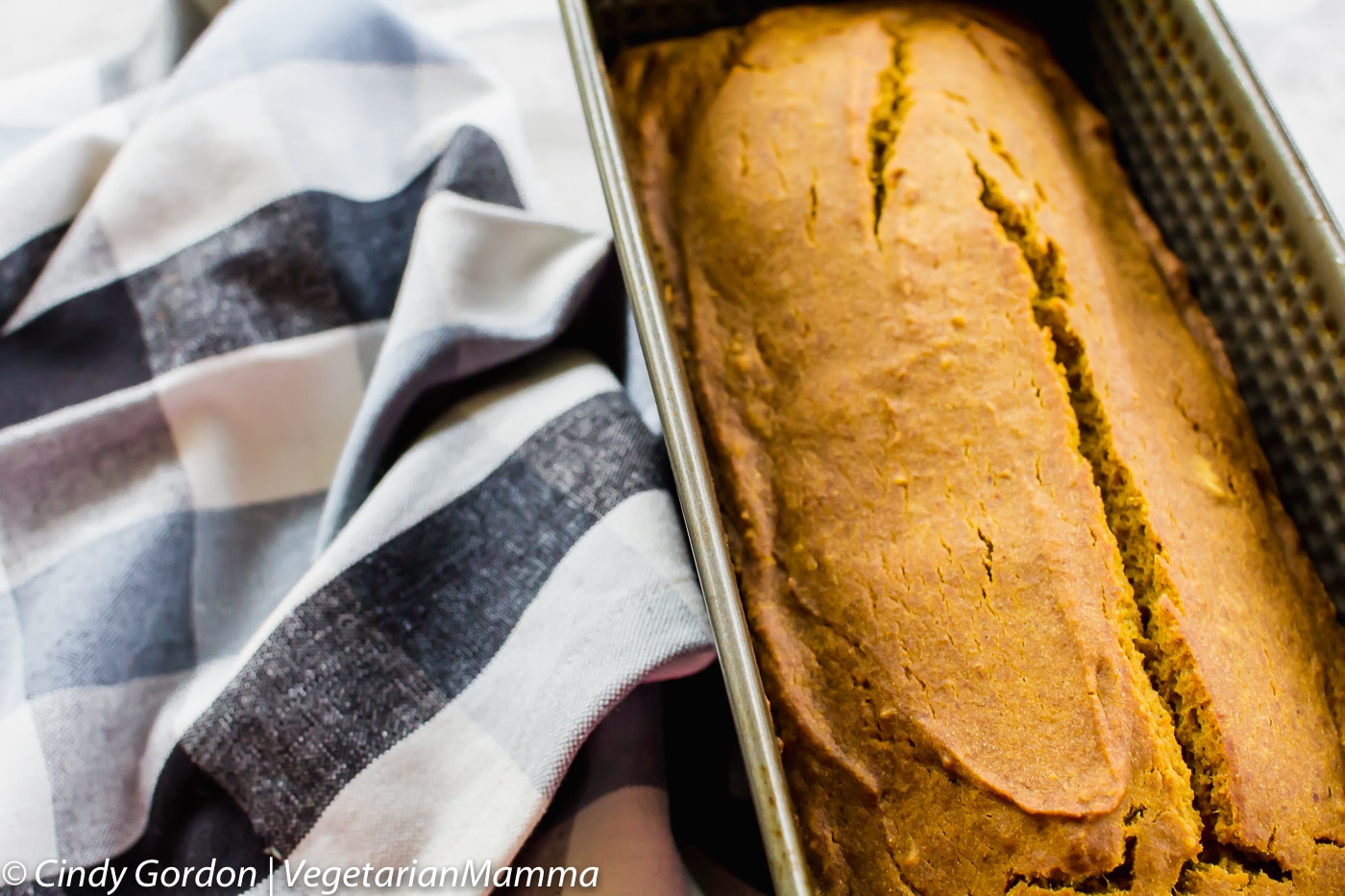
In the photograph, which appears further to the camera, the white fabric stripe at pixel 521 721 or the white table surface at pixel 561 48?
the white table surface at pixel 561 48

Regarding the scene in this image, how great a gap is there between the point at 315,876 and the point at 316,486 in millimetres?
380

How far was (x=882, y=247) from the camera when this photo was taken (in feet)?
2.96

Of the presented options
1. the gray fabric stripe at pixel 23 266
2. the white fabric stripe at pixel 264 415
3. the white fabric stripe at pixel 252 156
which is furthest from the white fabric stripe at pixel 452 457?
the gray fabric stripe at pixel 23 266

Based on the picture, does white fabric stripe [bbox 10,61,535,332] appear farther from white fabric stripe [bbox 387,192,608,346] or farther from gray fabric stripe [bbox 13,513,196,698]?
gray fabric stripe [bbox 13,513,196,698]

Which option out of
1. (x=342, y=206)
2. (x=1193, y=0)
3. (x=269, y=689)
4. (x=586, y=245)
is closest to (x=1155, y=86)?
(x=1193, y=0)

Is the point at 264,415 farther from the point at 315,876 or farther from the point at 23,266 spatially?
the point at 315,876

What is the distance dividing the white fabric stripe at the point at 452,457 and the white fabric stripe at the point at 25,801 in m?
0.18

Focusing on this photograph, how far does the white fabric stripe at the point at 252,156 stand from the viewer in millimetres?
1031

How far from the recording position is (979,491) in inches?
31.8

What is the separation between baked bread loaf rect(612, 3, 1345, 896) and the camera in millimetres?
728

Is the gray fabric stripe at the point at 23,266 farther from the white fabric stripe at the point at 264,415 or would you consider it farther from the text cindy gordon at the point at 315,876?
the text cindy gordon at the point at 315,876

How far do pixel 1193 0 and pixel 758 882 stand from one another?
0.89 metres

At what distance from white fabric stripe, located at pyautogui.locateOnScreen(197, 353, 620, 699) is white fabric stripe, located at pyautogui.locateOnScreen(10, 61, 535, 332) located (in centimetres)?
26

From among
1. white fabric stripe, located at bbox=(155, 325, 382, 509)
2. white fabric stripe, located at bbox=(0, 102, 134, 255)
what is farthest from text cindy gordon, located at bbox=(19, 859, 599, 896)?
white fabric stripe, located at bbox=(0, 102, 134, 255)
